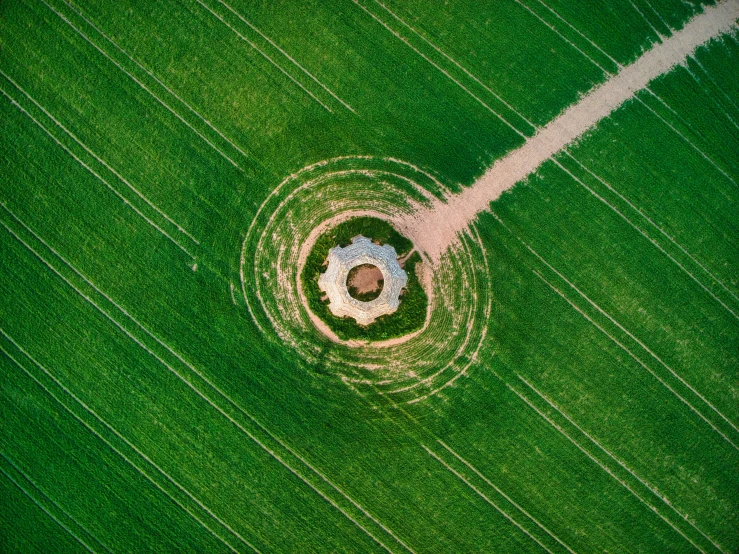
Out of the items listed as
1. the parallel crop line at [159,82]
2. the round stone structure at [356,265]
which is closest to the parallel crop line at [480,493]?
the round stone structure at [356,265]

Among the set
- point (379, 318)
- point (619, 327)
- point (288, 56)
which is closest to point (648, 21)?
point (619, 327)

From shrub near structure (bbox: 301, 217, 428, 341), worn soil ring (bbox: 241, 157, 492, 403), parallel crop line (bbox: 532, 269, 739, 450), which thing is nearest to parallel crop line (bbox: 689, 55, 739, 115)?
parallel crop line (bbox: 532, 269, 739, 450)

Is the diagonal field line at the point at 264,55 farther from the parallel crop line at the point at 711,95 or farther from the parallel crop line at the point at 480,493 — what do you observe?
the parallel crop line at the point at 711,95

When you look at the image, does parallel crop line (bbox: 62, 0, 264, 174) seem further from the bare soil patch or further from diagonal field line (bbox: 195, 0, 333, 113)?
the bare soil patch

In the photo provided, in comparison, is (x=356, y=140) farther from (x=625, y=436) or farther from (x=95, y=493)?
(x=95, y=493)

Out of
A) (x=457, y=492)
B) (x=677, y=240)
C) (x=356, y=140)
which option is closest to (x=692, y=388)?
(x=677, y=240)

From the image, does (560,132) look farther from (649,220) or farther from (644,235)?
(644,235)
